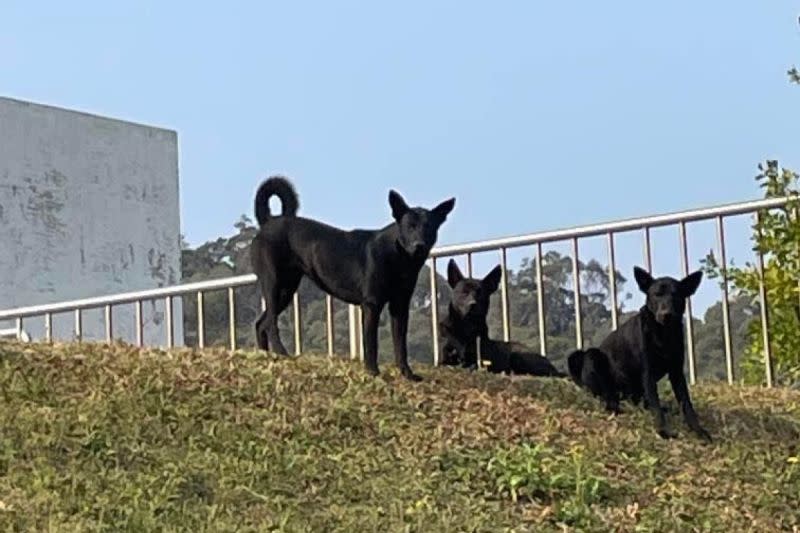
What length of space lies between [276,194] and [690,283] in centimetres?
259

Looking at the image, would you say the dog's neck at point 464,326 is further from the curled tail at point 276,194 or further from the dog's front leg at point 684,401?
the dog's front leg at point 684,401

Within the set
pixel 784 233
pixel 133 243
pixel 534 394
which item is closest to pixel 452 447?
pixel 534 394

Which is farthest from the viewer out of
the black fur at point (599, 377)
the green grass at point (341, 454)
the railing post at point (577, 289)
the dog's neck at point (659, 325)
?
the railing post at point (577, 289)

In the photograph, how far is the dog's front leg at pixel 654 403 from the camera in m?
7.62

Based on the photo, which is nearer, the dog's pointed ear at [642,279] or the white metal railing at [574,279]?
the dog's pointed ear at [642,279]

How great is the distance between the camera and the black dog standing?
8234mm

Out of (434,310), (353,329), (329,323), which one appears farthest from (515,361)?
(329,323)

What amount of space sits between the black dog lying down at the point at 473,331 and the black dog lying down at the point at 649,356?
1222mm

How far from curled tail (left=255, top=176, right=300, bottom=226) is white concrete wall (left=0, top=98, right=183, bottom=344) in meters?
7.91

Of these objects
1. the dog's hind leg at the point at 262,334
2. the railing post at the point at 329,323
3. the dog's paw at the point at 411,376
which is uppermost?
the railing post at the point at 329,323

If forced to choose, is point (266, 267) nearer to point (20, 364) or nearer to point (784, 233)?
point (20, 364)

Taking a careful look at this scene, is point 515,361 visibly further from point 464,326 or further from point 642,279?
point 642,279

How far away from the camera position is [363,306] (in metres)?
8.46

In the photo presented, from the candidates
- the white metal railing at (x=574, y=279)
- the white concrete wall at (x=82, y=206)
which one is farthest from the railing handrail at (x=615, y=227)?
the white concrete wall at (x=82, y=206)
